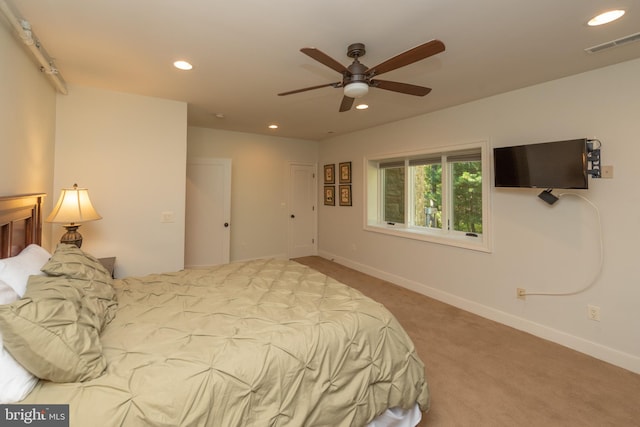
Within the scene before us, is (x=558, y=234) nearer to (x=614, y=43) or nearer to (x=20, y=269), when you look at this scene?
(x=614, y=43)

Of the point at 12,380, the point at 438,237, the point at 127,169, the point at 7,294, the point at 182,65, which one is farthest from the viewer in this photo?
the point at 438,237

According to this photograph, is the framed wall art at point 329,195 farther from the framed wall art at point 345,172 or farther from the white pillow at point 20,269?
the white pillow at point 20,269

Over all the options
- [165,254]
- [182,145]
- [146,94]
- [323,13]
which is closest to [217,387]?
[323,13]

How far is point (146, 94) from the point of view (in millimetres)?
3201

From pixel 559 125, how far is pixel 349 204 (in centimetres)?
322

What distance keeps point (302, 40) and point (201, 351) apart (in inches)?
81.8

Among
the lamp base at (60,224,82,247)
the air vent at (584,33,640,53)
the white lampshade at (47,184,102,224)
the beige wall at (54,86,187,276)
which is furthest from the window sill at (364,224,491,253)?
the lamp base at (60,224,82,247)

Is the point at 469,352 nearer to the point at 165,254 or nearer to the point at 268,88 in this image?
the point at 268,88

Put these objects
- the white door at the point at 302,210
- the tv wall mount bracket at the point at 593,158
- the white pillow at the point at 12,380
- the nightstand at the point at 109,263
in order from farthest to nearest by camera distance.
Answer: the white door at the point at 302,210
the nightstand at the point at 109,263
the tv wall mount bracket at the point at 593,158
the white pillow at the point at 12,380

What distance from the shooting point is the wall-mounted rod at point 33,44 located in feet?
5.57

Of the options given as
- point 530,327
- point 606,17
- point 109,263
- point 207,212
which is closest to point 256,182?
point 207,212

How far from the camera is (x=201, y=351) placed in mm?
1306

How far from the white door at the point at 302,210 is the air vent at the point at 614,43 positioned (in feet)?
14.8

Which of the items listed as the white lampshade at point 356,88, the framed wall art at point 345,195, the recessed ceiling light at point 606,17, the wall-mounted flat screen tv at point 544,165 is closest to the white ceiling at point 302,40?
the recessed ceiling light at point 606,17
